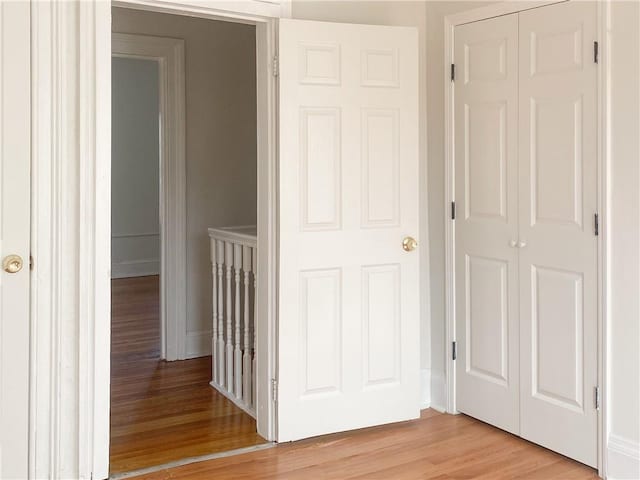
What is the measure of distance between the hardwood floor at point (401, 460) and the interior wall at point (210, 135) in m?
1.93

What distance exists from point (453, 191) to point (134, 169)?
20.5 ft

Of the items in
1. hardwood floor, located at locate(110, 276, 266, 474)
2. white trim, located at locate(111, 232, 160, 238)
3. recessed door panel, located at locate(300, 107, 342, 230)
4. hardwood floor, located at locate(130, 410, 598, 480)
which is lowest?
hardwood floor, located at locate(130, 410, 598, 480)

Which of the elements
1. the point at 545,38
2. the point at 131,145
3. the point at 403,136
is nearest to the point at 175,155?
the point at 403,136

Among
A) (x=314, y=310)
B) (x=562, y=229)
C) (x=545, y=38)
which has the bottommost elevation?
(x=314, y=310)

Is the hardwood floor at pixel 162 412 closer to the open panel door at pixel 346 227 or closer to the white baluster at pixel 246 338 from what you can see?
the white baluster at pixel 246 338

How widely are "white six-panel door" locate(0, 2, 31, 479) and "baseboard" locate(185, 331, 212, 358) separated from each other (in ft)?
7.36

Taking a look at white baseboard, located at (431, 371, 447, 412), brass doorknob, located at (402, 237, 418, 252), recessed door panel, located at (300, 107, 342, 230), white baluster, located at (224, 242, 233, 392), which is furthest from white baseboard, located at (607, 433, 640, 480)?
white baluster, located at (224, 242, 233, 392)

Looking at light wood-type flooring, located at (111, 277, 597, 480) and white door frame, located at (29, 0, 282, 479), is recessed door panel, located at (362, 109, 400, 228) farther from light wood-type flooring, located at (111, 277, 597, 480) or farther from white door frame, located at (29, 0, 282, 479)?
white door frame, located at (29, 0, 282, 479)

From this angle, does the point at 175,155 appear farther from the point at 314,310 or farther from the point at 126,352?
the point at 314,310

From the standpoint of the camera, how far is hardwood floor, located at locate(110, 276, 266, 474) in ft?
10.9

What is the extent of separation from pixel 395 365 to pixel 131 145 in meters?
6.39

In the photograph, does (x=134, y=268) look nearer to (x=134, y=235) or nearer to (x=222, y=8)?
(x=134, y=235)

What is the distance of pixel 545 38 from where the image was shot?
10.4 ft

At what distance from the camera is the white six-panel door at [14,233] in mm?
2674
